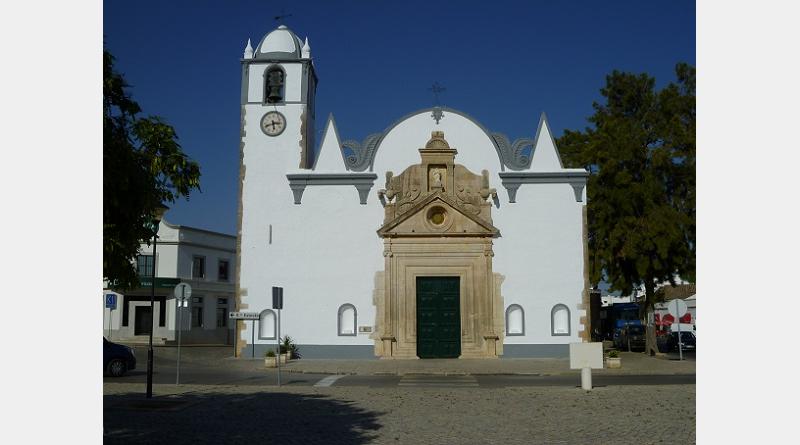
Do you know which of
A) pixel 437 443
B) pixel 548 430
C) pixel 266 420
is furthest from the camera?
pixel 266 420

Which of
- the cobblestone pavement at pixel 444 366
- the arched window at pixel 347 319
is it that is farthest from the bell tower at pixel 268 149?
the arched window at pixel 347 319

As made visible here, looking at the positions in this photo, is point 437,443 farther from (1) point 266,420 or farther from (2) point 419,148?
(2) point 419,148

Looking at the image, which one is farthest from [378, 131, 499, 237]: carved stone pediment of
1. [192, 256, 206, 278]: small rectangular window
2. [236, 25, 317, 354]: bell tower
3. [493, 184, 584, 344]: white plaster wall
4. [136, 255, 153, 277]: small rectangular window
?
[192, 256, 206, 278]: small rectangular window

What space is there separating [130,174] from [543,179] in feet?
73.1

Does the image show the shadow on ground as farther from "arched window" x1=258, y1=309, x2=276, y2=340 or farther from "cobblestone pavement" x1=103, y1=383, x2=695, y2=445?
"arched window" x1=258, y1=309, x2=276, y2=340

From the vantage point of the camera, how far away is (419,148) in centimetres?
2838

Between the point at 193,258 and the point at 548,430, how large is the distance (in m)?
40.6

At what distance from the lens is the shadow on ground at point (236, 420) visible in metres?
9.67

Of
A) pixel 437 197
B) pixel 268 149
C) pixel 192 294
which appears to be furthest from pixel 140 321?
pixel 437 197

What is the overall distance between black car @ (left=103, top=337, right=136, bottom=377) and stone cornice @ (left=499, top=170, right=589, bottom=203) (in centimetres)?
1415

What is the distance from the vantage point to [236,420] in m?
11.4

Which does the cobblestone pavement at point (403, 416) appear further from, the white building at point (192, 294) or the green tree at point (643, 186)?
the white building at point (192, 294)

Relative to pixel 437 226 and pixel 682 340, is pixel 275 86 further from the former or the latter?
pixel 682 340
